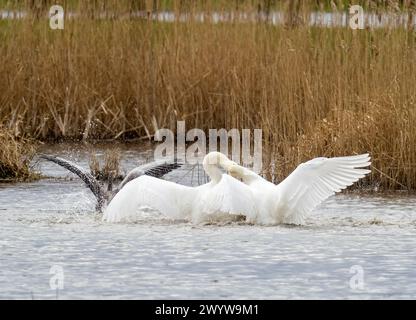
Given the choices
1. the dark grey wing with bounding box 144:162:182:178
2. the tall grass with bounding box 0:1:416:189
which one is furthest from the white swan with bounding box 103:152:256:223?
the tall grass with bounding box 0:1:416:189

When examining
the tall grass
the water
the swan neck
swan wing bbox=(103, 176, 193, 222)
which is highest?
the tall grass

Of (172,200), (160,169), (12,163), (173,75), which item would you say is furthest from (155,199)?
(173,75)

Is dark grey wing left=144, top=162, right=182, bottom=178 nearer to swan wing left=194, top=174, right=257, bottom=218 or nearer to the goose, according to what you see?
the goose

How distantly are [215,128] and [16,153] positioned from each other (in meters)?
2.79

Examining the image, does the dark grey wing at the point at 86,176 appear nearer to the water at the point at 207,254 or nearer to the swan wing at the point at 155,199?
the water at the point at 207,254

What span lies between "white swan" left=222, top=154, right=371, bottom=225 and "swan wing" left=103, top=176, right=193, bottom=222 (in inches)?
19.3

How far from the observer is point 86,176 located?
32.9 feet

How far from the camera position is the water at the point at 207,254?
7.53m

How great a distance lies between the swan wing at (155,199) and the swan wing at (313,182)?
2.25ft

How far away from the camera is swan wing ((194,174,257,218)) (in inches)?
360

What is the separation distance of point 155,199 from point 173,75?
177 inches

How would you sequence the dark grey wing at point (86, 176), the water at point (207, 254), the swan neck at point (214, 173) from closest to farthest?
1. the water at point (207, 254)
2. the swan neck at point (214, 173)
3. the dark grey wing at point (86, 176)

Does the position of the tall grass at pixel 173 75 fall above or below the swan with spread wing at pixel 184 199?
above

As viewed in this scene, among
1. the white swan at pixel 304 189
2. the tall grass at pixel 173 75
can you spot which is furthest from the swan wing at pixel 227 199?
the tall grass at pixel 173 75
